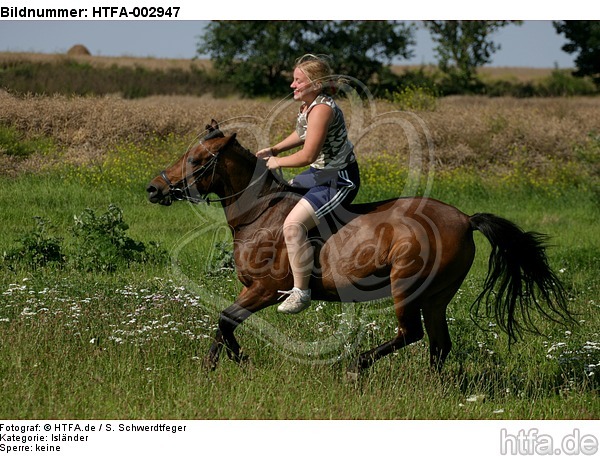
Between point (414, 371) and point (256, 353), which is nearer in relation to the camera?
point (414, 371)

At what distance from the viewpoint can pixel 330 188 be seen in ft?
21.8

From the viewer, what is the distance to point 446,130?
2300 cm

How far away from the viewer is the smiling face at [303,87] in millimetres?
6355

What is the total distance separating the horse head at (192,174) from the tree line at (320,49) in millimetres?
32695

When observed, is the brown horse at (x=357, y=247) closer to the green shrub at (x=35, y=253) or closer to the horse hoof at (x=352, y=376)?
the horse hoof at (x=352, y=376)

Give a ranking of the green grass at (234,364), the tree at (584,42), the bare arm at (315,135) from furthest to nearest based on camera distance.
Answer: the tree at (584,42) → the bare arm at (315,135) → the green grass at (234,364)

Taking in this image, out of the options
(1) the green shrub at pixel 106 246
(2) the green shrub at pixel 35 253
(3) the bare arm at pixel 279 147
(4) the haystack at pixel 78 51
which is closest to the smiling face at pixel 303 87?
(3) the bare arm at pixel 279 147

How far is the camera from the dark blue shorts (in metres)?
6.58

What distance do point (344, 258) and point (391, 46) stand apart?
3734cm

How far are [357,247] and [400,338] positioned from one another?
850mm

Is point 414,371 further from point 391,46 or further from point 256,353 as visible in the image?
point 391,46

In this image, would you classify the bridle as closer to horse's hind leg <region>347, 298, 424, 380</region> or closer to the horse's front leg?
the horse's front leg

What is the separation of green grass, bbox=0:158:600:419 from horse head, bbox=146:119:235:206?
1405 millimetres

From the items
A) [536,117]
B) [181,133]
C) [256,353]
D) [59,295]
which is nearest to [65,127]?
[181,133]
